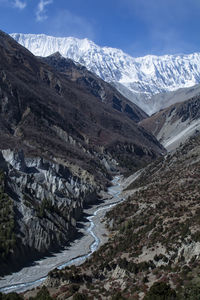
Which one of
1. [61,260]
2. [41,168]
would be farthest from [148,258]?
[41,168]

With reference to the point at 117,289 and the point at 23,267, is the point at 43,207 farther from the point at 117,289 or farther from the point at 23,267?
the point at 117,289

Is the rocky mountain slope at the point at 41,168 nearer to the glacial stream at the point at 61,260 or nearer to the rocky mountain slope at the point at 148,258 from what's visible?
the glacial stream at the point at 61,260

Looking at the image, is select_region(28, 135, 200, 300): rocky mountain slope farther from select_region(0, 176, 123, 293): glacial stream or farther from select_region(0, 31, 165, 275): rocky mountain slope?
select_region(0, 31, 165, 275): rocky mountain slope

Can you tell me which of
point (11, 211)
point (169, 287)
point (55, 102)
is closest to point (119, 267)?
point (169, 287)

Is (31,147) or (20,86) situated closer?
(31,147)

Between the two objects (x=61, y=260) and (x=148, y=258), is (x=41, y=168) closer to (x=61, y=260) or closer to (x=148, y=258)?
(x=61, y=260)

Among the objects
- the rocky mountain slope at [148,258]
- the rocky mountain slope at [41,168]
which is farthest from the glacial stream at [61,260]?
the rocky mountain slope at [148,258]
